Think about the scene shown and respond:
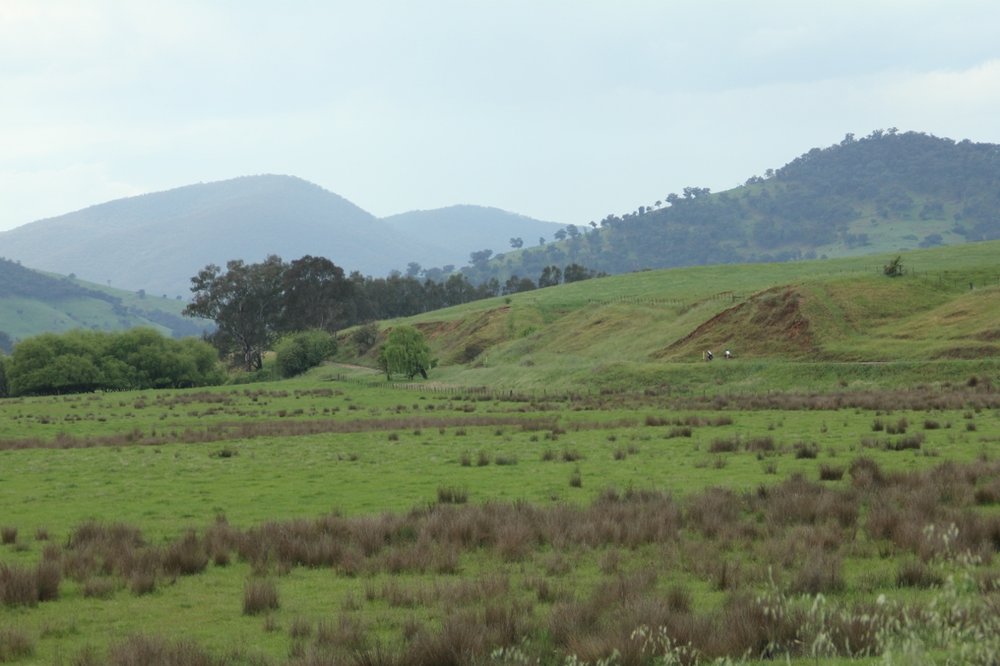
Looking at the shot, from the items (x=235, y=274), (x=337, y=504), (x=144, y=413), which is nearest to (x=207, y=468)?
(x=337, y=504)

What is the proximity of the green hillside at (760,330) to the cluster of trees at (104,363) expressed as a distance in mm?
35319

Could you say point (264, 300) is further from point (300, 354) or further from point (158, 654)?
point (158, 654)

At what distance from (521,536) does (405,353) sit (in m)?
91.5

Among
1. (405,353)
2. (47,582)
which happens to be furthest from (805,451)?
(405,353)

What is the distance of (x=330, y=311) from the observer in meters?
173

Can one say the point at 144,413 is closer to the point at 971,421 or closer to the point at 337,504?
the point at 337,504

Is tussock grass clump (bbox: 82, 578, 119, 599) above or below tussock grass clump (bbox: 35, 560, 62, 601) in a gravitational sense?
below

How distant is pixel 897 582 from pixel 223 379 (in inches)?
5200

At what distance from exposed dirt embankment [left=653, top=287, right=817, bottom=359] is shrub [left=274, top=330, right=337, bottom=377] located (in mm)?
60772

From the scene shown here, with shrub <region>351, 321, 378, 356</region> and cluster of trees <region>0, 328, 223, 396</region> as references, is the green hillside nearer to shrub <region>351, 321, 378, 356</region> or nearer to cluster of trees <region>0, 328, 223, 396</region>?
shrub <region>351, 321, 378, 356</region>

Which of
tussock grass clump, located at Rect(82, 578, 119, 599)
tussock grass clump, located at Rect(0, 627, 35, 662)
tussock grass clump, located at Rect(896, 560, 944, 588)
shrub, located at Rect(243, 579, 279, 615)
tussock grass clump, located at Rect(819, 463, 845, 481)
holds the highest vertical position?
tussock grass clump, located at Rect(0, 627, 35, 662)

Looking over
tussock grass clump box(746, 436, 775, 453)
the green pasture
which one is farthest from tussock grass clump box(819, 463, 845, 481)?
tussock grass clump box(746, 436, 775, 453)

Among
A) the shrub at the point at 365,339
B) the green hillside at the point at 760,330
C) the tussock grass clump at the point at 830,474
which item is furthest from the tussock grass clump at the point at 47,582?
the shrub at the point at 365,339

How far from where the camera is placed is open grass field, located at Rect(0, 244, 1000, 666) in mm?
10203
